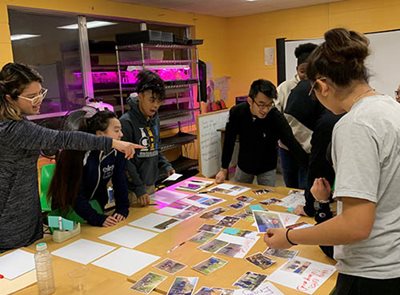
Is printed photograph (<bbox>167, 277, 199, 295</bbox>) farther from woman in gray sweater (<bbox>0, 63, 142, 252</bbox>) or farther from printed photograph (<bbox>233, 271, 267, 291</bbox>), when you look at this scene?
woman in gray sweater (<bbox>0, 63, 142, 252</bbox>)

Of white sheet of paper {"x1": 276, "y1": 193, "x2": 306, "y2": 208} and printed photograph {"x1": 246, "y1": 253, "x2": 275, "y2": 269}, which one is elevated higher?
white sheet of paper {"x1": 276, "y1": 193, "x2": 306, "y2": 208}

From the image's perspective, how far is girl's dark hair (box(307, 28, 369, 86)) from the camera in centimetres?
89

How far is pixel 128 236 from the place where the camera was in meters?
1.72

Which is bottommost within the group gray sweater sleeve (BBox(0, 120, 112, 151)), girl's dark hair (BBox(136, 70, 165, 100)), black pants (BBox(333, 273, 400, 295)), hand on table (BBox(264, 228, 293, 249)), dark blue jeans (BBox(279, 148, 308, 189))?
dark blue jeans (BBox(279, 148, 308, 189))

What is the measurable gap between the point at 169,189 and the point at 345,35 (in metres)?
1.71

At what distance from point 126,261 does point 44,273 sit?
31 centimetres

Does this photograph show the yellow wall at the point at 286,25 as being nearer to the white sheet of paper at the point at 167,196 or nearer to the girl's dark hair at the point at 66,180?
the white sheet of paper at the point at 167,196

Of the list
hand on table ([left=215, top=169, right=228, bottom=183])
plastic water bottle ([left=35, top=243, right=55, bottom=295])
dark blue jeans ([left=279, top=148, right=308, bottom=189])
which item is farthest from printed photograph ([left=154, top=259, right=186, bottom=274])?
dark blue jeans ([left=279, top=148, right=308, bottom=189])

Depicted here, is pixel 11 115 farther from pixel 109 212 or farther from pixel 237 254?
pixel 237 254

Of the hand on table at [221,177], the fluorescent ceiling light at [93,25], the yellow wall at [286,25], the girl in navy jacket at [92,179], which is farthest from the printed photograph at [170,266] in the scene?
the yellow wall at [286,25]

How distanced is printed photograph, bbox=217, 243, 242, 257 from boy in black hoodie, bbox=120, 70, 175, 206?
73 cm

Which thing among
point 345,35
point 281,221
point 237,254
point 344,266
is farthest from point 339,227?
point 281,221

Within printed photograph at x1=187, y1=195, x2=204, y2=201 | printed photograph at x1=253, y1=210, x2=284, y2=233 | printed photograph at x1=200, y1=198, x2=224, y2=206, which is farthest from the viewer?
printed photograph at x1=187, y1=195, x2=204, y2=201

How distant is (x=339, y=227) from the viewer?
0.87m
